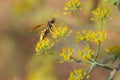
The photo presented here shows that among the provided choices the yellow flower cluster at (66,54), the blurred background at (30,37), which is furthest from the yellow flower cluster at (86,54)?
the blurred background at (30,37)

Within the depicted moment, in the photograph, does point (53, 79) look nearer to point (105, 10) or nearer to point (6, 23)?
point (6, 23)

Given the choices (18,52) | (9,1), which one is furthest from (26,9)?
(18,52)

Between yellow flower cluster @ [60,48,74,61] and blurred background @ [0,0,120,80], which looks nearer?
yellow flower cluster @ [60,48,74,61]

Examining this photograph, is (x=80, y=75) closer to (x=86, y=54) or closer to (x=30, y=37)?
(x=86, y=54)

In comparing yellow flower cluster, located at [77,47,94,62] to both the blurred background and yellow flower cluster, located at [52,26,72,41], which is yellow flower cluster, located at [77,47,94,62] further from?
the blurred background

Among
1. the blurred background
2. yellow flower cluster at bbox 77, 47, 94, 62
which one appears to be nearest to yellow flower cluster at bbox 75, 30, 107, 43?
yellow flower cluster at bbox 77, 47, 94, 62

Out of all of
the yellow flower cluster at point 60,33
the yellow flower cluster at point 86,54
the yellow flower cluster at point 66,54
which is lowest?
the yellow flower cluster at point 86,54

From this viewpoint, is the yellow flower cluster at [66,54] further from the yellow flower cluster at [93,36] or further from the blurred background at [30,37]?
the blurred background at [30,37]

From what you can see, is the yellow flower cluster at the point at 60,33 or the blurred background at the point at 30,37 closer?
the yellow flower cluster at the point at 60,33
